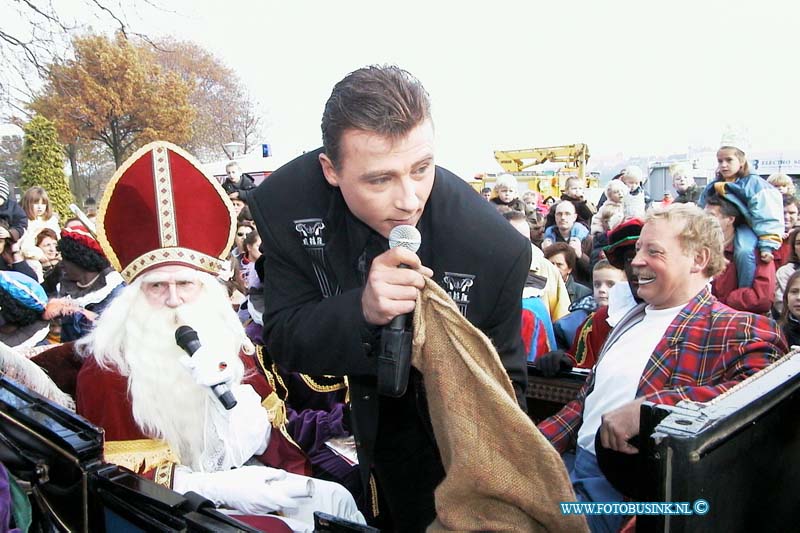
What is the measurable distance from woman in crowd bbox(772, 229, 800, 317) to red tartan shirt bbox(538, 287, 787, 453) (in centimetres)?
261

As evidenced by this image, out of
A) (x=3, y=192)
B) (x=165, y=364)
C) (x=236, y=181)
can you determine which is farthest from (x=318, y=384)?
(x=236, y=181)

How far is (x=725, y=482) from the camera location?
3.59 feet

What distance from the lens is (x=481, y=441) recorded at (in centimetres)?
124

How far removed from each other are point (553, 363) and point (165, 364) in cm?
162

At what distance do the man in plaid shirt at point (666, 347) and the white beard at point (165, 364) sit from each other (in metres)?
1.37

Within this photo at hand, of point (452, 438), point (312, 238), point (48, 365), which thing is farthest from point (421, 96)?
point (48, 365)

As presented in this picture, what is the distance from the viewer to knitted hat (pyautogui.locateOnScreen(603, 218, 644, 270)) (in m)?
2.99

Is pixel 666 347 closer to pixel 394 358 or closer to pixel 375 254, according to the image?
pixel 375 254

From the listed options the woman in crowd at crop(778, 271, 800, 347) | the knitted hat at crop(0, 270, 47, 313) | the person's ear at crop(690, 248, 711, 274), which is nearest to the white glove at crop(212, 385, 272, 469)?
the person's ear at crop(690, 248, 711, 274)

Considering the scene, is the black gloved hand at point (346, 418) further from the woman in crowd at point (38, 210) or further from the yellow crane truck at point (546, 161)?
the yellow crane truck at point (546, 161)

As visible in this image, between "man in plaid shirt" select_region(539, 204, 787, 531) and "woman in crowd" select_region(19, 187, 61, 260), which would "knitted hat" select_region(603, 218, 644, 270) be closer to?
"man in plaid shirt" select_region(539, 204, 787, 531)

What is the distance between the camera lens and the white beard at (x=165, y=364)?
2365mm

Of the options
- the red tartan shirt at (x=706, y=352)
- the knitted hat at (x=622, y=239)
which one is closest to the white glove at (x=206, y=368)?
the red tartan shirt at (x=706, y=352)

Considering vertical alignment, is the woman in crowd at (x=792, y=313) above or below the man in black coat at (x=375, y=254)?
below
